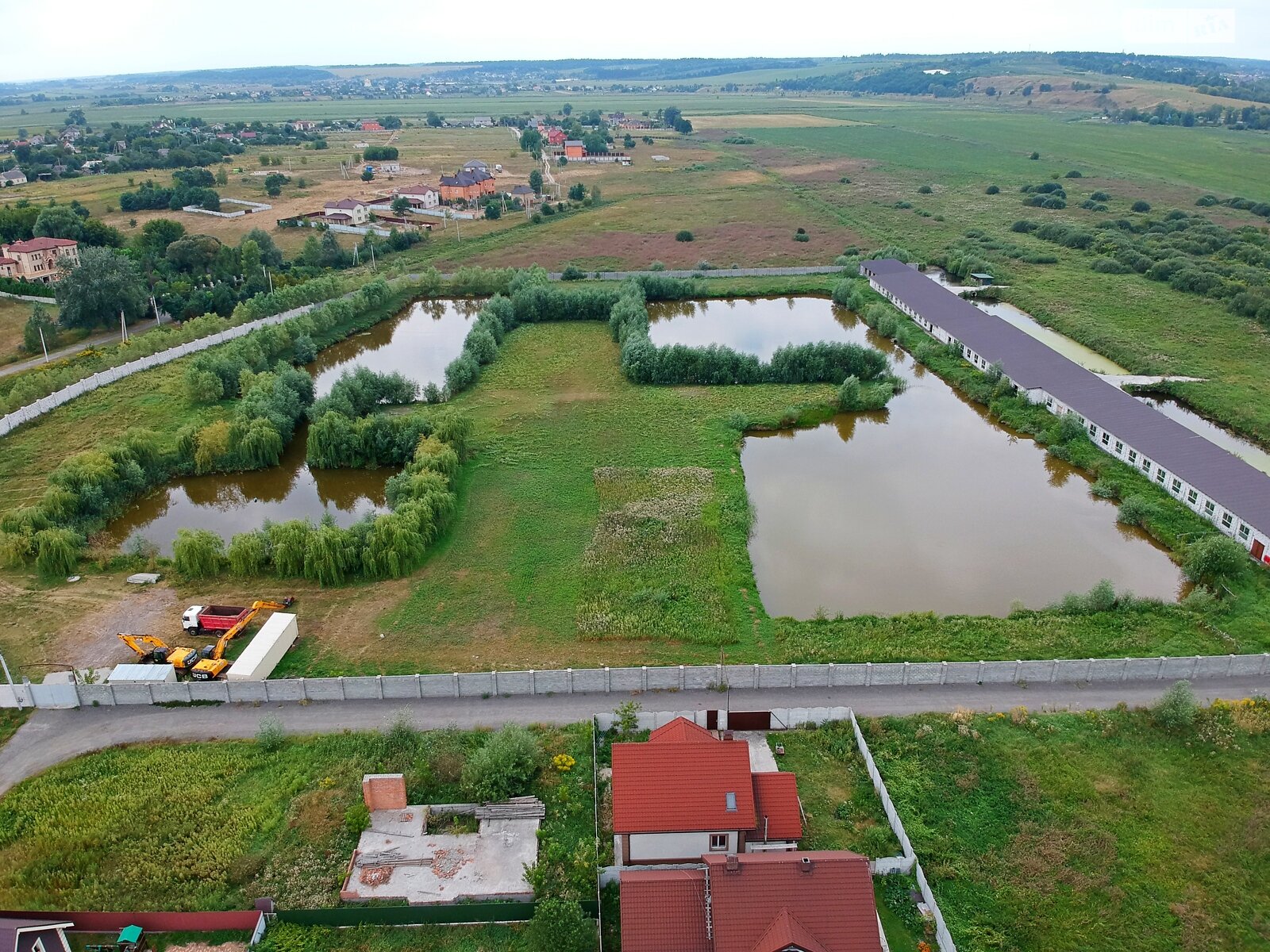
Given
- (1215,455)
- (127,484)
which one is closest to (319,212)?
(127,484)

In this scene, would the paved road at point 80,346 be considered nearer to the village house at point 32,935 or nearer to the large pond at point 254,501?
the large pond at point 254,501

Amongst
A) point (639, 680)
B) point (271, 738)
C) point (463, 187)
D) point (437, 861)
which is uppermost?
point (463, 187)

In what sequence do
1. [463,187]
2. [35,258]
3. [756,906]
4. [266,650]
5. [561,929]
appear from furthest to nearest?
[463,187]
[35,258]
[266,650]
[561,929]
[756,906]

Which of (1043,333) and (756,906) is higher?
(1043,333)

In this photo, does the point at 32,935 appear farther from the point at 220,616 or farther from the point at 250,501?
the point at 250,501

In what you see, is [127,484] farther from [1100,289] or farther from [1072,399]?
[1100,289]

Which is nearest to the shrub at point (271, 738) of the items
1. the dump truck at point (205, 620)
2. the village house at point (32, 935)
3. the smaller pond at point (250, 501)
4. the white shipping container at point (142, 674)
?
the white shipping container at point (142, 674)

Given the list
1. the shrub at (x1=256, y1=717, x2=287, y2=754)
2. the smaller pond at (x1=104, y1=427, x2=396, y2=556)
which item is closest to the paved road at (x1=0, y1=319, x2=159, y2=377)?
the smaller pond at (x1=104, y1=427, x2=396, y2=556)

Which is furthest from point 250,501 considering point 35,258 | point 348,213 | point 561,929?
point 348,213
